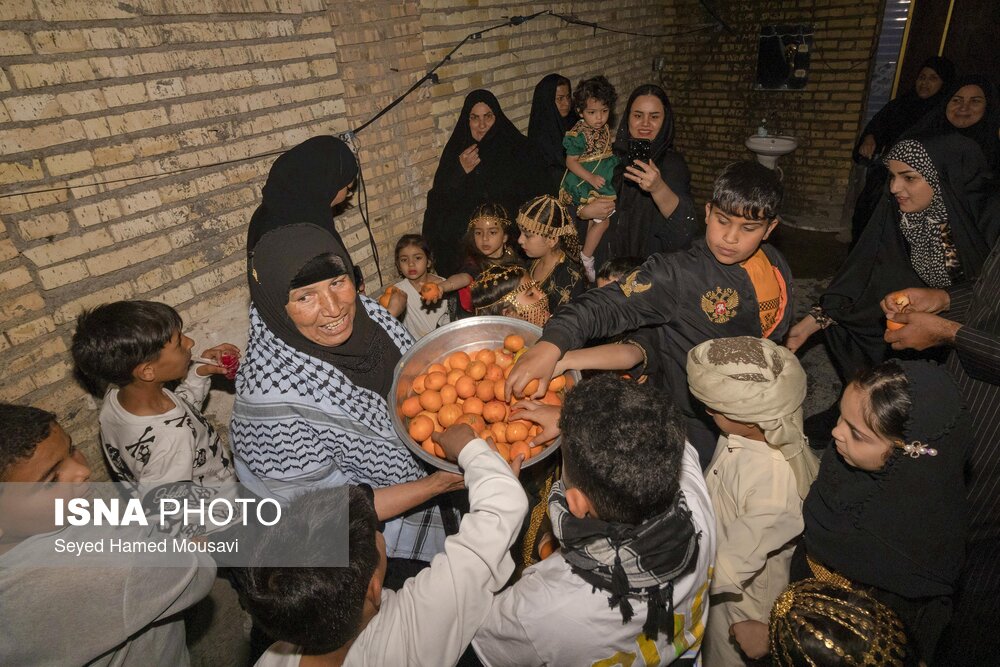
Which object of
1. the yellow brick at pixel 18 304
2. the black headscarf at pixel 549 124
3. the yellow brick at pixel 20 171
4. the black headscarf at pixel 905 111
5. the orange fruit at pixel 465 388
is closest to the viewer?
the orange fruit at pixel 465 388

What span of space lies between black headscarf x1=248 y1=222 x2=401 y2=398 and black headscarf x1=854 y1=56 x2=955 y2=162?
266 inches

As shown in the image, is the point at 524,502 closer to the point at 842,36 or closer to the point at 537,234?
the point at 537,234

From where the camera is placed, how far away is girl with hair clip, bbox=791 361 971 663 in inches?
75.6

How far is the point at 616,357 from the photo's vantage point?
8.79 ft

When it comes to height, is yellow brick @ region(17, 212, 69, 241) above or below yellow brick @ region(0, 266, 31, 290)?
above

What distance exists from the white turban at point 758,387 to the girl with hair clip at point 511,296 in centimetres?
162

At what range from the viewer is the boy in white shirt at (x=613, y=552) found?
1.51 metres

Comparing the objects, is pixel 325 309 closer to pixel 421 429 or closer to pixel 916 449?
pixel 421 429

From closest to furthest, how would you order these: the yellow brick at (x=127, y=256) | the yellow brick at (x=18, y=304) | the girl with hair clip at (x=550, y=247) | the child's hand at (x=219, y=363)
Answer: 1. the yellow brick at (x=18, y=304)
2. the yellow brick at (x=127, y=256)
3. the child's hand at (x=219, y=363)
4. the girl with hair clip at (x=550, y=247)

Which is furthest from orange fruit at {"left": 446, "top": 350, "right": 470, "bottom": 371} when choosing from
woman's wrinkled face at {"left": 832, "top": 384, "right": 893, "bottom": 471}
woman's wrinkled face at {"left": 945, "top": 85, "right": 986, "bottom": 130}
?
woman's wrinkled face at {"left": 945, "top": 85, "right": 986, "bottom": 130}

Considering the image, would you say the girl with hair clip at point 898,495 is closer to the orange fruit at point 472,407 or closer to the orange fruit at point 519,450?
the orange fruit at point 519,450

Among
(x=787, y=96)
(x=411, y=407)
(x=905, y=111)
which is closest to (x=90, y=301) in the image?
(x=411, y=407)

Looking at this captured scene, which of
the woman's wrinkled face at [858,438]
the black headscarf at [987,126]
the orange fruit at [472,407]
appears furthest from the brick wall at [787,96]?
the orange fruit at [472,407]

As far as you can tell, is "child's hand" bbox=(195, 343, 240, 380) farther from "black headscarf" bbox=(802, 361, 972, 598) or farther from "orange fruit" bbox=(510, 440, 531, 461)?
"black headscarf" bbox=(802, 361, 972, 598)
